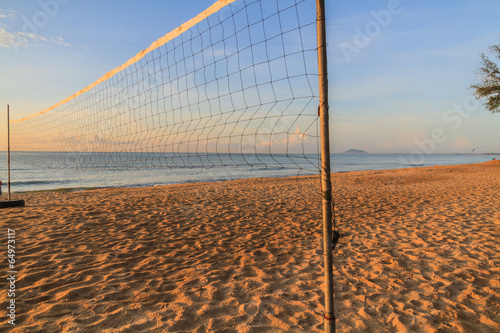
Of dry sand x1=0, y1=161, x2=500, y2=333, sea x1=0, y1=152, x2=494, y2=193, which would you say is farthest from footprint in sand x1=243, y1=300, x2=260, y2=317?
sea x1=0, y1=152, x2=494, y2=193

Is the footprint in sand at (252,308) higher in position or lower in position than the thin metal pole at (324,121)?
lower

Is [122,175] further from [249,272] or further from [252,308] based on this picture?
[252,308]

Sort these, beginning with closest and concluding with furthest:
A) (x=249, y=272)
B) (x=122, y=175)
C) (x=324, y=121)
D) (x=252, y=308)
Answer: (x=324, y=121) < (x=252, y=308) < (x=249, y=272) < (x=122, y=175)

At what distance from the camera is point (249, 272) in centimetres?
302

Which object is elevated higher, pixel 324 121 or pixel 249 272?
pixel 324 121

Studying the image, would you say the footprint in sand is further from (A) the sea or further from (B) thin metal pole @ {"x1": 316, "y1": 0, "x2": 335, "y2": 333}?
(A) the sea

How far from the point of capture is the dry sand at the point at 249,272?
2143 millimetres

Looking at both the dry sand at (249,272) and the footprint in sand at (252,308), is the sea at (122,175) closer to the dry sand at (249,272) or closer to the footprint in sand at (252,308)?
the dry sand at (249,272)

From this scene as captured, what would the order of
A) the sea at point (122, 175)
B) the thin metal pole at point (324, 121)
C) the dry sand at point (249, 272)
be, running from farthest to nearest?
the sea at point (122, 175)
the dry sand at point (249, 272)
the thin metal pole at point (324, 121)

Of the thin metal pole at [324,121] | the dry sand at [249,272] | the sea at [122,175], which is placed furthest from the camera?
the sea at [122,175]

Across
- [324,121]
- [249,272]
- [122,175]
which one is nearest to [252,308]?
[249,272]

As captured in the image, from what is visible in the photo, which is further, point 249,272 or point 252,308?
point 249,272

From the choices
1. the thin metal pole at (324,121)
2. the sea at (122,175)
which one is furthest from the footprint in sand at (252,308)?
the sea at (122,175)

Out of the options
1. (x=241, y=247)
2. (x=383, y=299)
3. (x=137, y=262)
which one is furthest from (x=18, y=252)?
(x=383, y=299)
